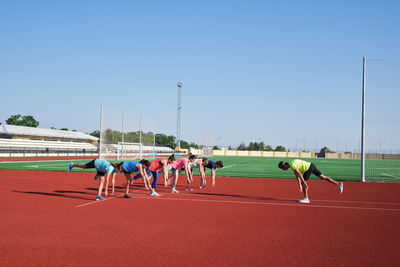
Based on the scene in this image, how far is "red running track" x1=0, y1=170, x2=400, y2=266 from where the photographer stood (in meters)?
5.29

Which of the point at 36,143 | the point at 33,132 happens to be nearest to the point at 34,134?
the point at 33,132

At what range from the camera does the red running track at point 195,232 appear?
5289mm

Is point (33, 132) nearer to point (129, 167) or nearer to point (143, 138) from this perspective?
point (143, 138)

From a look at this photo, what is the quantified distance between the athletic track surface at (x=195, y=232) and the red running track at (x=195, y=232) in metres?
0.02

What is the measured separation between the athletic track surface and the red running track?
0.02 metres

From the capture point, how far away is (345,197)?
1285cm

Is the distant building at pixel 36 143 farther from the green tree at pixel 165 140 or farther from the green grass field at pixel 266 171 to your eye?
the green tree at pixel 165 140

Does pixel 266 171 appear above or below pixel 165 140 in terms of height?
below

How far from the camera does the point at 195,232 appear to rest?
6938mm

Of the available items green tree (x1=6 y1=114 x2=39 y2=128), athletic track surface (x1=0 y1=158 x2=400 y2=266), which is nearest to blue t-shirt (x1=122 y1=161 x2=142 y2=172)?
athletic track surface (x1=0 y1=158 x2=400 y2=266)

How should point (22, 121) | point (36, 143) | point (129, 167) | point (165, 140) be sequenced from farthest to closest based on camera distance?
point (165, 140) < point (22, 121) < point (36, 143) < point (129, 167)

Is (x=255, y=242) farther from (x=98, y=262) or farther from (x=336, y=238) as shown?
(x=98, y=262)

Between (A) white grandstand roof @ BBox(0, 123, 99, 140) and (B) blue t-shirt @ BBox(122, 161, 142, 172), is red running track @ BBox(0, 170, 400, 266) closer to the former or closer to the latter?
(B) blue t-shirt @ BBox(122, 161, 142, 172)

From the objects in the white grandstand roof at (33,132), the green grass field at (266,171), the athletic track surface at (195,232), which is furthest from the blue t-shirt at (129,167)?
the white grandstand roof at (33,132)
